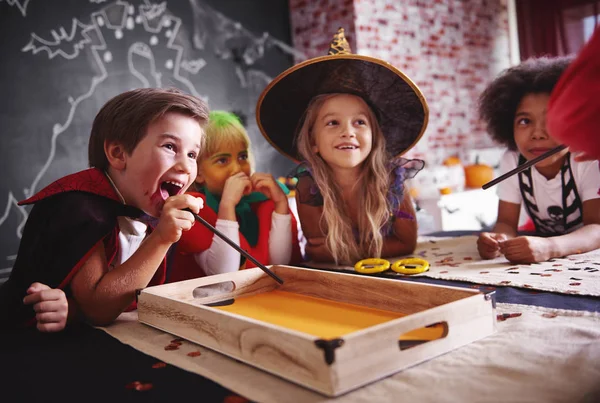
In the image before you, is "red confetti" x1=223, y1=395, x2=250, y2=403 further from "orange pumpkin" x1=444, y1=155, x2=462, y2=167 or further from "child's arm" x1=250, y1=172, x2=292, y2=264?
"orange pumpkin" x1=444, y1=155, x2=462, y2=167

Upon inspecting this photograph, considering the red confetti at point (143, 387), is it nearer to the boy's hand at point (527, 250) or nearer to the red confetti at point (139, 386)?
the red confetti at point (139, 386)

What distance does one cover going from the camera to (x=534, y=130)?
1.44 meters

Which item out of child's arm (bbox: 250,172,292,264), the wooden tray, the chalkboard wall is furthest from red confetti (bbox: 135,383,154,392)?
the chalkboard wall

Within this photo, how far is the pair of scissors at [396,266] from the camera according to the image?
1151 millimetres

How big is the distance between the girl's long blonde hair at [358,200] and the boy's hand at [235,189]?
0.21m

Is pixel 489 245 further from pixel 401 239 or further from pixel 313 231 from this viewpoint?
pixel 313 231

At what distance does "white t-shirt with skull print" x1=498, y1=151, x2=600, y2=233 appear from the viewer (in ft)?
4.66

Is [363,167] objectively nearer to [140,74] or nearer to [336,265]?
[336,265]

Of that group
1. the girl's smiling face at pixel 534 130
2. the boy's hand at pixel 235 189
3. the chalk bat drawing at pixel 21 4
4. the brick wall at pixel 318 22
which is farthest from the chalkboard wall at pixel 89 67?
the girl's smiling face at pixel 534 130

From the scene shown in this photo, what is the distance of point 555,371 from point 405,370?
6.0 inches

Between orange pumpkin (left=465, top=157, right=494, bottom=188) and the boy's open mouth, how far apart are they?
333 centimetres

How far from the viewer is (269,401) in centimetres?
50

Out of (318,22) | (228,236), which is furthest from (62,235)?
(318,22)

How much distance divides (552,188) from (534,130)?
0.20 meters
